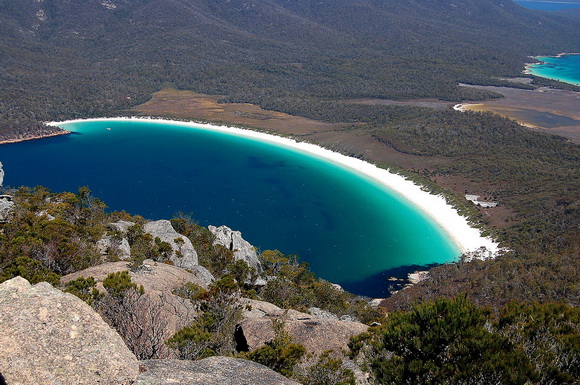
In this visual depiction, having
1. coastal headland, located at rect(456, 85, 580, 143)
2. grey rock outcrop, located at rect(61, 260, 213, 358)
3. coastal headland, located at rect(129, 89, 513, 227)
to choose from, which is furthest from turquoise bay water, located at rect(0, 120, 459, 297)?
coastal headland, located at rect(456, 85, 580, 143)

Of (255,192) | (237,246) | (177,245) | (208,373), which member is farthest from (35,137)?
(208,373)

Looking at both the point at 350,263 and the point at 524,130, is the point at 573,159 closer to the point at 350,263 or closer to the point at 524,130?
the point at 524,130

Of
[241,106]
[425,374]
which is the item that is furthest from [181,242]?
[241,106]

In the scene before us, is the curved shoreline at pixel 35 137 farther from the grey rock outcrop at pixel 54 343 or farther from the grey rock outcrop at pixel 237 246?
the grey rock outcrop at pixel 54 343

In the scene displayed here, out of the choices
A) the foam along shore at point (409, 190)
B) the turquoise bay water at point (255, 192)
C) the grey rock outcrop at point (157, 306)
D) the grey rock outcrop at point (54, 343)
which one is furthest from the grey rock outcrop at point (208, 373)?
the foam along shore at point (409, 190)

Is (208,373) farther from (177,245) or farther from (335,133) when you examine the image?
(335,133)

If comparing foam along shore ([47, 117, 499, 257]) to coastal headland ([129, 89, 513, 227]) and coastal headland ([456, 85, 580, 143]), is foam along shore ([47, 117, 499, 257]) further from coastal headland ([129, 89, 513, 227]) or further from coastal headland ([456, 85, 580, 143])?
coastal headland ([456, 85, 580, 143])
